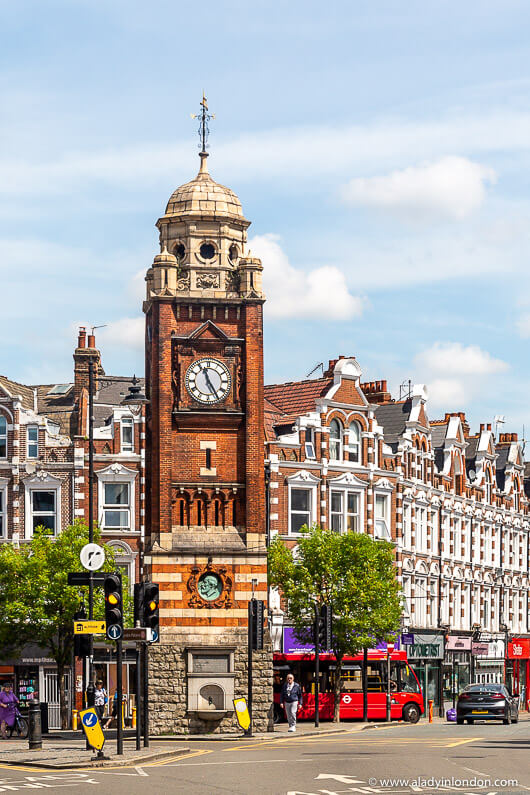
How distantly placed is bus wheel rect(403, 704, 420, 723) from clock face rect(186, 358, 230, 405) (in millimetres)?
18160

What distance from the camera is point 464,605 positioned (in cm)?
7919

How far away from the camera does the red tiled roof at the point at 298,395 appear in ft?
224

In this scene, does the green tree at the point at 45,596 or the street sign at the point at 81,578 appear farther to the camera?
the green tree at the point at 45,596

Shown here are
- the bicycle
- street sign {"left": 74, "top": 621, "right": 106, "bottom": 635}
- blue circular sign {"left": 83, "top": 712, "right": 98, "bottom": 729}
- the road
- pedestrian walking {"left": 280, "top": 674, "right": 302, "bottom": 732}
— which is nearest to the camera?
the road

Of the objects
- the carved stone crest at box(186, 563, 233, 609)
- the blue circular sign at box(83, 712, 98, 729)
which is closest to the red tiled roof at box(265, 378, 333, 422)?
the carved stone crest at box(186, 563, 233, 609)

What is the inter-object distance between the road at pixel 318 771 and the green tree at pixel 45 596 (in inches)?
654

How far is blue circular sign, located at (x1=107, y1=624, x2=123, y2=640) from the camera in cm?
3203

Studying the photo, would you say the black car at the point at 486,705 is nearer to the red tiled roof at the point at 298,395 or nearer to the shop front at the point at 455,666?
the red tiled roof at the point at 298,395

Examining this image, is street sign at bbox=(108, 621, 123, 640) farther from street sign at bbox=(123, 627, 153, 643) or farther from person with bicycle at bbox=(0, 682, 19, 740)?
person with bicycle at bbox=(0, 682, 19, 740)

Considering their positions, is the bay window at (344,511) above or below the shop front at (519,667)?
above

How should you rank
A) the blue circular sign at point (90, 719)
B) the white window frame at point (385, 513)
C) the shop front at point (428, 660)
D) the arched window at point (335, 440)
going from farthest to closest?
the shop front at point (428, 660), the white window frame at point (385, 513), the arched window at point (335, 440), the blue circular sign at point (90, 719)

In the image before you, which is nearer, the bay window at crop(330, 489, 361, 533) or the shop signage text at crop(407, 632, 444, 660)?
the bay window at crop(330, 489, 361, 533)

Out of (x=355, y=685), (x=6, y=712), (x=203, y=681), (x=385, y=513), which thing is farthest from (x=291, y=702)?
(x=385, y=513)

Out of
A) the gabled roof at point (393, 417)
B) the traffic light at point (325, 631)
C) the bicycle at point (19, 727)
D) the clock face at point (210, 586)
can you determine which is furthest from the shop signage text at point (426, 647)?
the bicycle at point (19, 727)
